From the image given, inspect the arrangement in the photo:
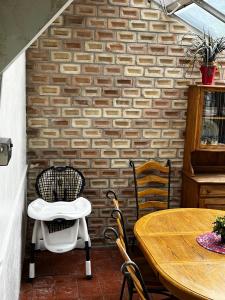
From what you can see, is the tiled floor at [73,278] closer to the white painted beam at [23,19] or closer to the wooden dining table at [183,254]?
the wooden dining table at [183,254]

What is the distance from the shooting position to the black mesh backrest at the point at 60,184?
3476mm

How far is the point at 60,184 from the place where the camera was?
3.51 meters

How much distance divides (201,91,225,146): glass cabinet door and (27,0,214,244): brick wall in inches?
10.4

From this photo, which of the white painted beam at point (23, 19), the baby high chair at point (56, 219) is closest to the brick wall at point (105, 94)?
the baby high chair at point (56, 219)

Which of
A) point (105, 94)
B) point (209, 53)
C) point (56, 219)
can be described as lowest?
point (56, 219)

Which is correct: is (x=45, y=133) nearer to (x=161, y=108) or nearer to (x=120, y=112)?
(x=120, y=112)

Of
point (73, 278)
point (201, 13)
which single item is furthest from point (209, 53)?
point (73, 278)

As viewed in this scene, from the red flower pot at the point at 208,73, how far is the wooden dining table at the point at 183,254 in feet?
4.47

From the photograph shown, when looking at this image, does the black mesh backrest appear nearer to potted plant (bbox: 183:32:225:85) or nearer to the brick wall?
the brick wall

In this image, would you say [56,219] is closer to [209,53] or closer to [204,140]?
[204,140]

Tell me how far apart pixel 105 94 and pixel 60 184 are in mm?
1017

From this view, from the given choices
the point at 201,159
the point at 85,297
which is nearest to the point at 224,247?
the point at 85,297

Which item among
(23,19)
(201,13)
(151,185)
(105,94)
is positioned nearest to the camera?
(23,19)

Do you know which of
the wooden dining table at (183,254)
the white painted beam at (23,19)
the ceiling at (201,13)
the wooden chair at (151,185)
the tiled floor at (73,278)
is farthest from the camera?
the wooden chair at (151,185)
